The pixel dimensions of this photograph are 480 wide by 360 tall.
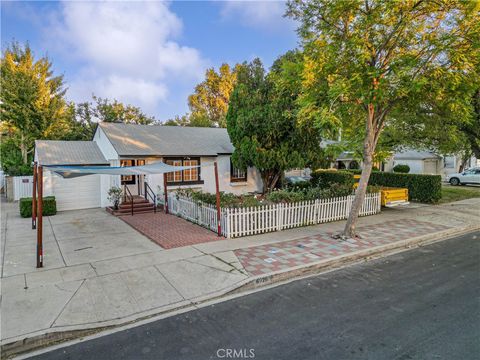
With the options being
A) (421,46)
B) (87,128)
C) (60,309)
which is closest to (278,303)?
(60,309)

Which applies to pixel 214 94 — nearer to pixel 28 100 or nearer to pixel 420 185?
pixel 28 100

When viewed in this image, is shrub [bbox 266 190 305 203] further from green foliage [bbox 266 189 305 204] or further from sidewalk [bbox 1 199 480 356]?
sidewalk [bbox 1 199 480 356]

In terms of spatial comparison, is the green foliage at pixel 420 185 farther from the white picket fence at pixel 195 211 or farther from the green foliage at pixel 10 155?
the green foliage at pixel 10 155

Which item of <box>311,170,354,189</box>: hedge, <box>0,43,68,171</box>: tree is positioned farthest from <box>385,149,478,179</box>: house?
<box>0,43,68,171</box>: tree

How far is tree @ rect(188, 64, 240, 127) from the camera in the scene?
119 feet

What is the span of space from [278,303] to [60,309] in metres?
3.67

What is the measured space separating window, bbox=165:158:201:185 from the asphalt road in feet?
36.7

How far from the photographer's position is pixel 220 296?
5.42m

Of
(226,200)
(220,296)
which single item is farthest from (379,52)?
(220,296)

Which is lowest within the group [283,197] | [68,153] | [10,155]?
[283,197]

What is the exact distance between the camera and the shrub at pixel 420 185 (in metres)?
15.5

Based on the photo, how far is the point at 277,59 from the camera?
14.1 metres

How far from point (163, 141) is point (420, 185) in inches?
578

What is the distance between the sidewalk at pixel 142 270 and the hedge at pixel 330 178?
6.75 meters
